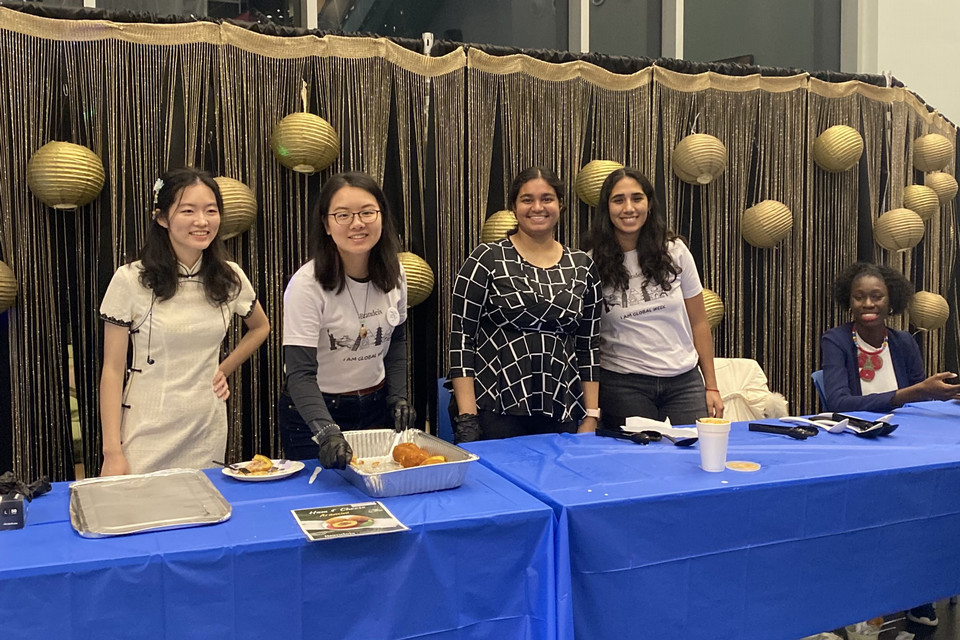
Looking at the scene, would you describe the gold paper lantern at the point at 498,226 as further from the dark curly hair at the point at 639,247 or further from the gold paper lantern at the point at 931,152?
the gold paper lantern at the point at 931,152

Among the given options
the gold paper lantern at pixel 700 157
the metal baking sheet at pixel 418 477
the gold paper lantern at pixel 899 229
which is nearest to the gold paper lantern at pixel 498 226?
the gold paper lantern at pixel 700 157

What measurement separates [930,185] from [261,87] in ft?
10.3

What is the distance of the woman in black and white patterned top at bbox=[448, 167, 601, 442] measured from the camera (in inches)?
92.0

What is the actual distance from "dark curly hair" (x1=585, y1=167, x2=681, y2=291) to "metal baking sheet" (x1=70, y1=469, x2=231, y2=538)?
1.36 metres

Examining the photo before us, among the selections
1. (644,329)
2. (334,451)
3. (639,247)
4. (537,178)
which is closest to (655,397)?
(644,329)

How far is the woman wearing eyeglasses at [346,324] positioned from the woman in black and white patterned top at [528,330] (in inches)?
10.2

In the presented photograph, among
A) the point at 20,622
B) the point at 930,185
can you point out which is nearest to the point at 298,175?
the point at 20,622

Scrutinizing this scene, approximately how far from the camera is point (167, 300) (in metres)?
2.07

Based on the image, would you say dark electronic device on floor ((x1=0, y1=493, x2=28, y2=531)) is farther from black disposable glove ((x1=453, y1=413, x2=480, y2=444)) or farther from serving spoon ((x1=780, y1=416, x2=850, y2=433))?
serving spoon ((x1=780, y1=416, x2=850, y2=433))

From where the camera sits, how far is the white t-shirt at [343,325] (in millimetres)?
1979

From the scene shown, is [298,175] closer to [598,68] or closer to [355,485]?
[598,68]

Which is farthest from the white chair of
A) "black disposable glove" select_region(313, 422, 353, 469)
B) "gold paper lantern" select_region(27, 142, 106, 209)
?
"gold paper lantern" select_region(27, 142, 106, 209)

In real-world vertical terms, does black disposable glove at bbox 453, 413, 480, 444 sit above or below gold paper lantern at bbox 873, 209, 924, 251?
below

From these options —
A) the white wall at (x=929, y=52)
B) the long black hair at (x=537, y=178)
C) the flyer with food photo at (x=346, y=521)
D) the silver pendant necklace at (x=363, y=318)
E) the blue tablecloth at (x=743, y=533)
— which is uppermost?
the white wall at (x=929, y=52)
